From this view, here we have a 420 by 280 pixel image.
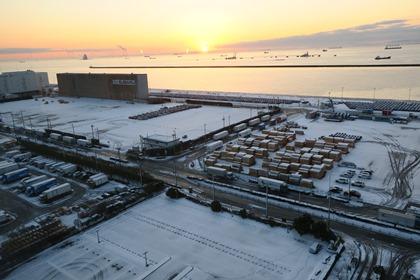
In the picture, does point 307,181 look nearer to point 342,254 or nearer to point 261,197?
point 261,197

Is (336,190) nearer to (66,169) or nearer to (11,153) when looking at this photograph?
(66,169)

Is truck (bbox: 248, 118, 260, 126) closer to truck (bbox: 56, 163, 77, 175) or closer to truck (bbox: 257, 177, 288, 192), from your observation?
truck (bbox: 257, 177, 288, 192)

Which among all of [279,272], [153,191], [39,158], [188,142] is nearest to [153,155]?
[188,142]

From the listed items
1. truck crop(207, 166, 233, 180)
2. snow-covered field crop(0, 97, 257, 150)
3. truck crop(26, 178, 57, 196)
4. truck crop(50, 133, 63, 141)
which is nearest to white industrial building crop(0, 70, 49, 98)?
snow-covered field crop(0, 97, 257, 150)

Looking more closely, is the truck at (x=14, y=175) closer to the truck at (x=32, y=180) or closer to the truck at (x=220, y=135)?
the truck at (x=32, y=180)

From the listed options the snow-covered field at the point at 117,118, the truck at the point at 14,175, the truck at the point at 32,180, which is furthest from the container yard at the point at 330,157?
the truck at the point at 14,175
